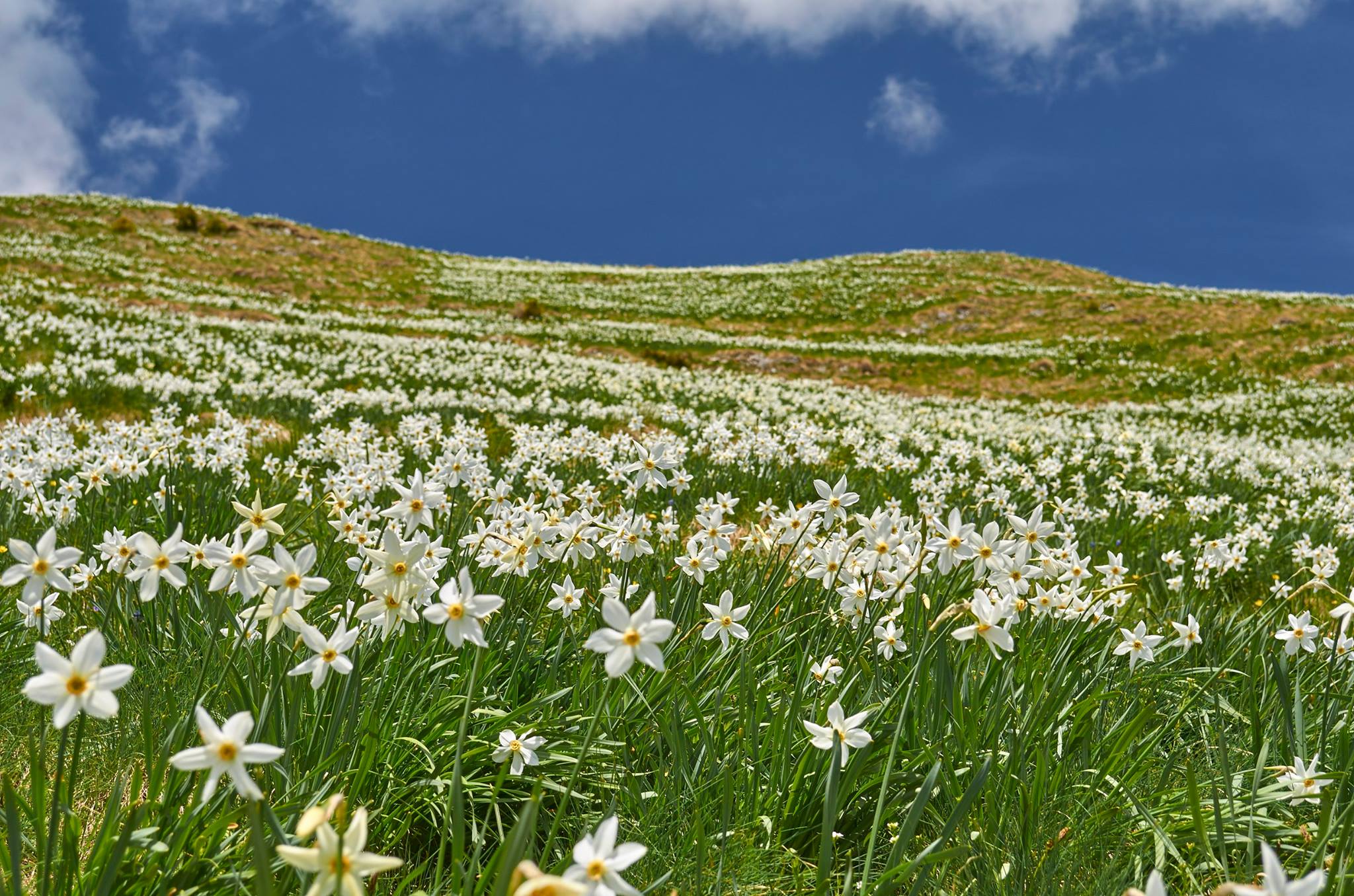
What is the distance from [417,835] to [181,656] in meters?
1.28

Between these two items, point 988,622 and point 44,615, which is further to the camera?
point 44,615

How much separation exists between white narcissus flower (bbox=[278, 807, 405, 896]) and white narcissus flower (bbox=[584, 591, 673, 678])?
543mm

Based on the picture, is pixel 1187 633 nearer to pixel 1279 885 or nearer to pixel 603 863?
pixel 1279 885

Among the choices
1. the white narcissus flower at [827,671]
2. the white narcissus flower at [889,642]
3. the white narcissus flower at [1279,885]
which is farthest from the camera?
the white narcissus flower at [889,642]

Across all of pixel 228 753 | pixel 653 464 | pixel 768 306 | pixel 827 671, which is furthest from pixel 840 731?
pixel 768 306

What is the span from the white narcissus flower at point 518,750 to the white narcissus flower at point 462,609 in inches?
24.8

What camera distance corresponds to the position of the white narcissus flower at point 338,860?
1.12m

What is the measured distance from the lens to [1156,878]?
1.09 meters

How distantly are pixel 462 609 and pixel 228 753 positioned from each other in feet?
2.03

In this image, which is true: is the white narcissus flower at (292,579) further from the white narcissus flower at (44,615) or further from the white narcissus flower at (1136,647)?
the white narcissus flower at (1136,647)

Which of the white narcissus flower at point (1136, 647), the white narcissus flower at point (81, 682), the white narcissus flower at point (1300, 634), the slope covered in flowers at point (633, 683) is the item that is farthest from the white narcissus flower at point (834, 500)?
the white narcissus flower at point (81, 682)

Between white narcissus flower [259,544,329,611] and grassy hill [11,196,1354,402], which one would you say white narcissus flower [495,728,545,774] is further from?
grassy hill [11,196,1354,402]

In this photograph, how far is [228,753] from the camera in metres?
1.31

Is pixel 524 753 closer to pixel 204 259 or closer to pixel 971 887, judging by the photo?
pixel 971 887
